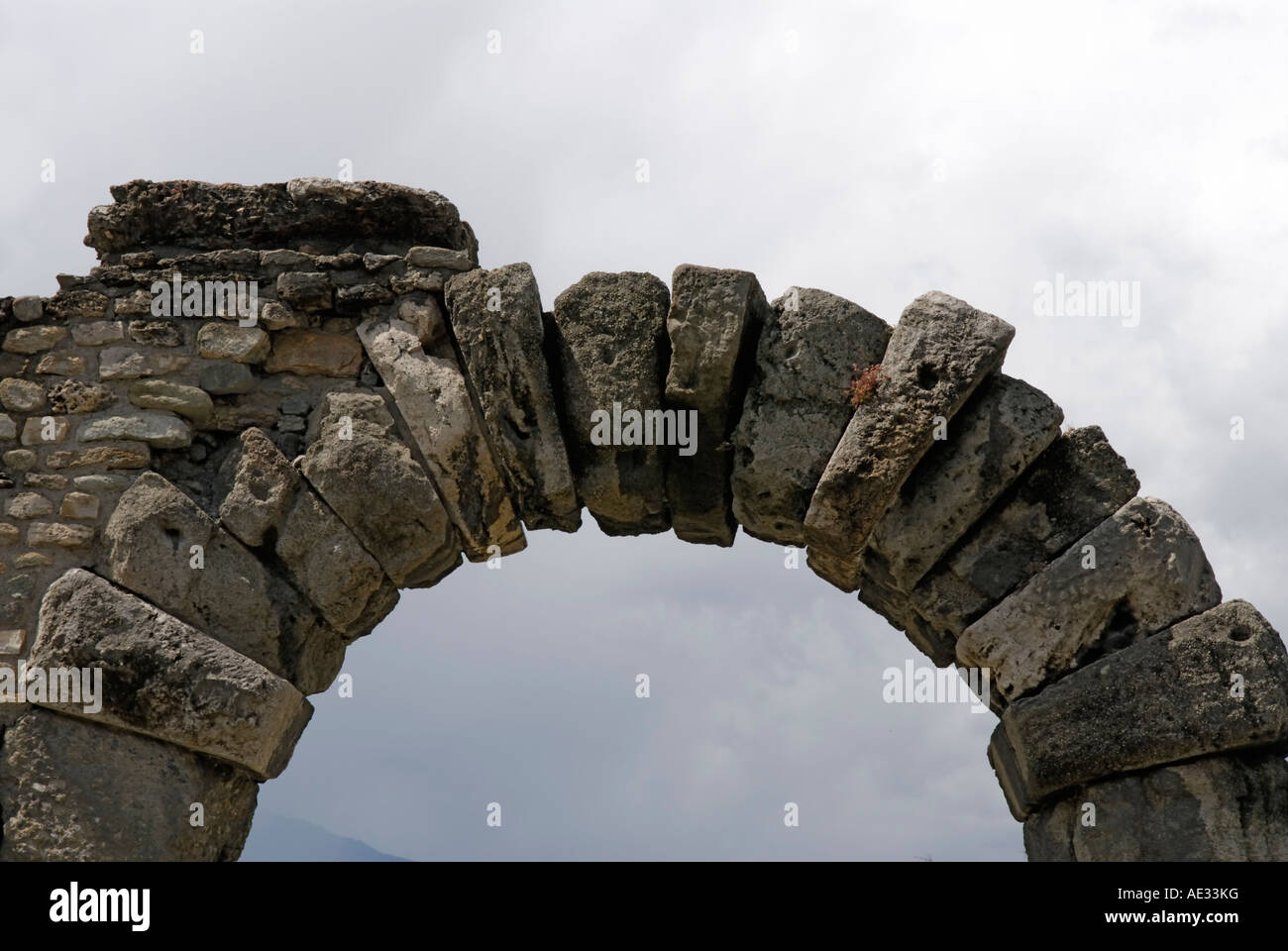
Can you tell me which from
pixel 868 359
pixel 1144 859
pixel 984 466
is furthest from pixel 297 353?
pixel 1144 859

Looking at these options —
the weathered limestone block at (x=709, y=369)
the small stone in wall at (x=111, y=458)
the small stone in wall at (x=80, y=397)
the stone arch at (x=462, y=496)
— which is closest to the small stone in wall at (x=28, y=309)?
the stone arch at (x=462, y=496)

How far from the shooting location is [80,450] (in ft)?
15.2

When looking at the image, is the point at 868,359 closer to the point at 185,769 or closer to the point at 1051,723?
the point at 1051,723

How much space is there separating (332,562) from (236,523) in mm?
353

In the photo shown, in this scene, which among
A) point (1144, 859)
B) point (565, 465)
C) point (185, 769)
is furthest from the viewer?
point (565, 465)

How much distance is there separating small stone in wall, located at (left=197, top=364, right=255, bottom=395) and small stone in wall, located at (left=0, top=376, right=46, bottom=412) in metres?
0.58

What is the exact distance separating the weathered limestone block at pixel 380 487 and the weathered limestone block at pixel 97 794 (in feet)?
3.02

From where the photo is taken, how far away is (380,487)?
4559mm

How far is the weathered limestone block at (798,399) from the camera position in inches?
177

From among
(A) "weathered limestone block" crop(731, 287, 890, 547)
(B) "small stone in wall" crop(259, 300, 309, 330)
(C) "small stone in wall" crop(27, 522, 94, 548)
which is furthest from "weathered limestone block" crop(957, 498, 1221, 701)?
(C) "small stone in wall" crop(27, 522, 94, 548)

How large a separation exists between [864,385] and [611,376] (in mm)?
864

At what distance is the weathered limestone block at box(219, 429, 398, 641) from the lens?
4.54 meters

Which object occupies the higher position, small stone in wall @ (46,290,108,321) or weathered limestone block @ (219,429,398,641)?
small stone in wall @ (46,290,108,321)

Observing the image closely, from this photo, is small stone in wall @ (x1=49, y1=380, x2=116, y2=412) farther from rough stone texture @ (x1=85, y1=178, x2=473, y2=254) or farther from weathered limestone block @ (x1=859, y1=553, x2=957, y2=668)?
weathered limestone block @ (x1=859, y1=553, x2=957, y2=668)
